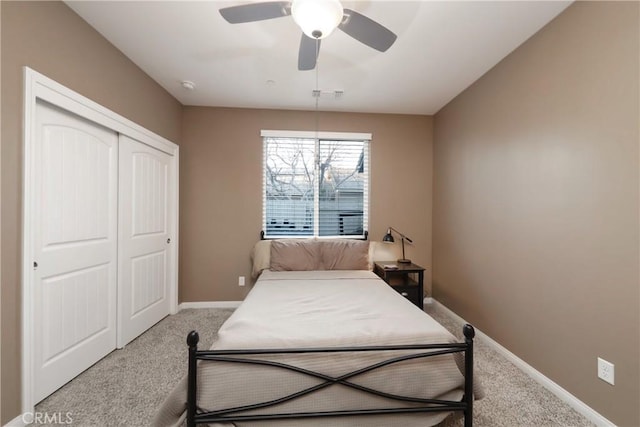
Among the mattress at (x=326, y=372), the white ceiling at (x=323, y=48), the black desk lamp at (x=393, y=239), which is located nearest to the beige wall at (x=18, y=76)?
the white ceiling at (x=323, y=48)

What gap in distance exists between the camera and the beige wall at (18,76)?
4.64 feet

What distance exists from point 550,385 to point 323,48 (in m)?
3.08

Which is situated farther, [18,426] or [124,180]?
[124,180]

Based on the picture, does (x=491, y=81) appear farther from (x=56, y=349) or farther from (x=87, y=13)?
(x=56, y=349)

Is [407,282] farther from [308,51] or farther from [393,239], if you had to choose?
[308,51]

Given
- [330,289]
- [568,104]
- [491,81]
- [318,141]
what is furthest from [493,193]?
[318,141]

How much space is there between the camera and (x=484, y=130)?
2.56 m

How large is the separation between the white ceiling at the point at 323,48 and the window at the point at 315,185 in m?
0.56

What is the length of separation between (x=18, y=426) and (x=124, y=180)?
1.77 meters

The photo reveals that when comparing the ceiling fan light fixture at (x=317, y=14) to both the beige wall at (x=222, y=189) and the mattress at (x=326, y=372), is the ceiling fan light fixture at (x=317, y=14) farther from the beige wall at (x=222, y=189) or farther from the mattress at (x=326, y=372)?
the beige wall at (x=222, y=189)

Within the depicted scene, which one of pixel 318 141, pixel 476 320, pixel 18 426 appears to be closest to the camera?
pixel 18 426

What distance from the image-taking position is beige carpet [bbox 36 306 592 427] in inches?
61.6

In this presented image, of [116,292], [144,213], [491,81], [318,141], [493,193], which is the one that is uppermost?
[491,81]

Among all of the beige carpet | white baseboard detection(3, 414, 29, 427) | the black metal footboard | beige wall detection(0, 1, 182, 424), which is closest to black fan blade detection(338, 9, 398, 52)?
the black metal footboard
